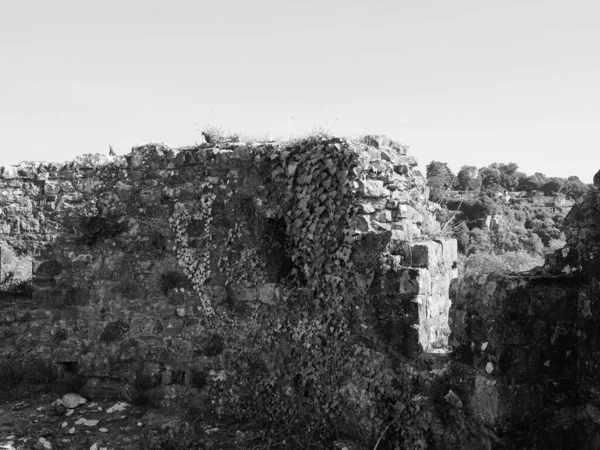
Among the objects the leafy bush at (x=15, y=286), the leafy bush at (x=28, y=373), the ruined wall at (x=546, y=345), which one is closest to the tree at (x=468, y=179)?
the leafy bush at (x=15, y=286)

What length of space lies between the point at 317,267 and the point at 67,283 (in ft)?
10.6

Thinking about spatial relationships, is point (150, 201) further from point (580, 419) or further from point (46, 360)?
point (580, 419)

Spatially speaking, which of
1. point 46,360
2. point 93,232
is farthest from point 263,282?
point 46,360

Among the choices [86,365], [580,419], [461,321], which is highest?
[461,321]

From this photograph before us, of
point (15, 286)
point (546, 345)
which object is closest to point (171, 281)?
point (15, 286)

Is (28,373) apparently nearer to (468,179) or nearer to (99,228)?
(99,228)

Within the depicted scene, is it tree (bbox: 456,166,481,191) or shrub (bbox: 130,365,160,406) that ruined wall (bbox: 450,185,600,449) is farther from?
tree (bbox: 456,166,481,191)

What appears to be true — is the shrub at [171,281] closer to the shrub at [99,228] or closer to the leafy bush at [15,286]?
the shrub at [99,228]

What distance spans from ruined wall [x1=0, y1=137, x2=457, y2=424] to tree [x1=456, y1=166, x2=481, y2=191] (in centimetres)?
1946

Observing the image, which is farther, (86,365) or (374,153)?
(86,365)

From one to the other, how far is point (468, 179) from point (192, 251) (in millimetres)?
22252

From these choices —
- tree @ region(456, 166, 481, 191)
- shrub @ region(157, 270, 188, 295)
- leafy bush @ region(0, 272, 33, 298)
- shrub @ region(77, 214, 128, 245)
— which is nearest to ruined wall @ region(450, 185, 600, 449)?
shrub @ region(157, 270, 188, 295)

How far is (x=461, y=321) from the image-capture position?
375 centimetres

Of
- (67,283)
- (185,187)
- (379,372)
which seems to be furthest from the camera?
(67,283)
